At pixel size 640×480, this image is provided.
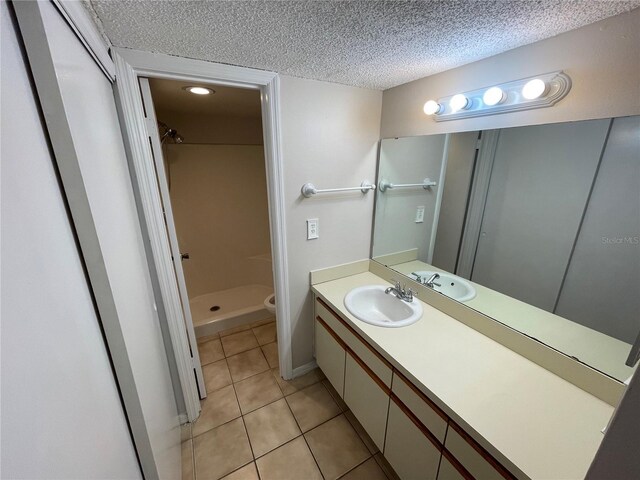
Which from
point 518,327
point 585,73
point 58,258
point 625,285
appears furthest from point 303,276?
point 585,73

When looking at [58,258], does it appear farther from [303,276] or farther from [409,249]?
[409,249]

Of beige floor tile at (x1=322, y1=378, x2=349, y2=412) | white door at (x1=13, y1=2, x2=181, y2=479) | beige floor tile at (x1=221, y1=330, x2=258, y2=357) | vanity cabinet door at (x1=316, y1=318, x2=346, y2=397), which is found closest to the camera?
white door at (x1=13, y1=2, x2=181, y2=479)

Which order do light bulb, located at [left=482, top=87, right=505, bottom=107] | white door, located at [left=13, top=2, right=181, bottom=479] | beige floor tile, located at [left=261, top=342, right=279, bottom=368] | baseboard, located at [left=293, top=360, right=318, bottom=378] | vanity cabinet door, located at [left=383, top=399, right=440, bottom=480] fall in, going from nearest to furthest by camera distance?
white door, located at [left=13, top=2, right=181, bottom=479] < vanity cabinet door, located at [left=383, top=399, right=440, bottom=480] < light bulb, located at [left=482, top=87, right=505, bottom=107] < baseboard, located at [left=293, top=360, right=318, bottom=378] < beige floor tile, located at [left=261, top=342, right=279, bottom=368]

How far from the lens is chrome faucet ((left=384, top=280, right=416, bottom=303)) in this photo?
1.58m

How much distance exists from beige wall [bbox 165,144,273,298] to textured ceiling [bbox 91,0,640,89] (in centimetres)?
174

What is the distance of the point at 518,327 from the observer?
116 cm

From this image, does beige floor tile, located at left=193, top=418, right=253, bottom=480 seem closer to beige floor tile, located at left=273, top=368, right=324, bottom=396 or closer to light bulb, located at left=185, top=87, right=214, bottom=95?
beige floor tile, located at left=273, top=368, right=324, bottom=396

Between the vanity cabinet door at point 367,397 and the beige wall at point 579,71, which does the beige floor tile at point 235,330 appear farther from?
the beige wall at point 579,71

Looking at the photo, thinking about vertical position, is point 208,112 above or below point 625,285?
above

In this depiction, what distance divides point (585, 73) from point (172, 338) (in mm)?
2245

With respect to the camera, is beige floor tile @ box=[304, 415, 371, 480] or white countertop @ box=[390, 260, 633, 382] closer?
white countertop @ box=[390, 260, 633, 382]

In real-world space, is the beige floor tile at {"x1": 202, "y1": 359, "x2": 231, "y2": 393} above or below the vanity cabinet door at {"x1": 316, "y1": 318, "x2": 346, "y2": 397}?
below

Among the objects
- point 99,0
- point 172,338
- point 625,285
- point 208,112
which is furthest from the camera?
point 208,112

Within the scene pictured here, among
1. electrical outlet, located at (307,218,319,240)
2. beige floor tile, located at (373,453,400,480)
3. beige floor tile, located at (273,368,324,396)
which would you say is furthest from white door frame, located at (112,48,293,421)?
beige floor tile, located at (373,453,400,480)
